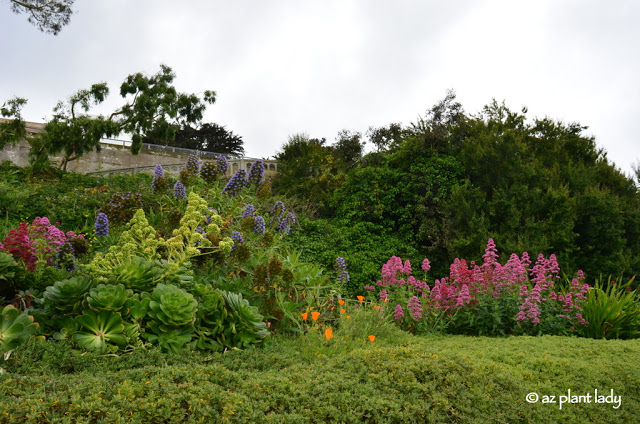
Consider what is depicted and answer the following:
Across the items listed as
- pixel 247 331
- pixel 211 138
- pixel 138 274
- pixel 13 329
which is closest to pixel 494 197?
pixel 247 331

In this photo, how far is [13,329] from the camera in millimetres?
2584

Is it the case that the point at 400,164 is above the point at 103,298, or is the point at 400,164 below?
above

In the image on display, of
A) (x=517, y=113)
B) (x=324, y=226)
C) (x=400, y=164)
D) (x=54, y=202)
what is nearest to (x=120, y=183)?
(x=54, y=202)

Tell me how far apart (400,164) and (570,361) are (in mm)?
10867

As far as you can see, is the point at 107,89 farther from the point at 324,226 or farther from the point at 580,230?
the point at 580,230

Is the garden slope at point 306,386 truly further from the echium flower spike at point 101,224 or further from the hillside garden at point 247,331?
the echium flower spike at point 101,224

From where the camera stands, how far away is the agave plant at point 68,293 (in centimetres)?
305

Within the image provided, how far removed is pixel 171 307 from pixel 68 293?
2.30 feet

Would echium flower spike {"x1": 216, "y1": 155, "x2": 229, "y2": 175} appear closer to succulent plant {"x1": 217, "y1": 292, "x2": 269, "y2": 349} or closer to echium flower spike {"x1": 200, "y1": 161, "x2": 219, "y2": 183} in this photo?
echium flower spike {"x1": 200, "y1": 161, "x2": 219, "y2": 183}

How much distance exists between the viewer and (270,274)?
4.10 m

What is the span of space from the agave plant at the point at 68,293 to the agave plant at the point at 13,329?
382 millimetres

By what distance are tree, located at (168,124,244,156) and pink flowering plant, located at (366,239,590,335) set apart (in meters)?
26.5

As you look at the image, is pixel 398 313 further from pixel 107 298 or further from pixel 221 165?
pixel 107 298

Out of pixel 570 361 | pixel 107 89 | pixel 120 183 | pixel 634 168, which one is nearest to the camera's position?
pixel 570 361
